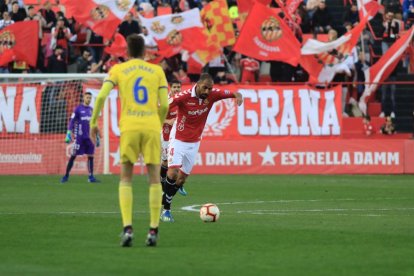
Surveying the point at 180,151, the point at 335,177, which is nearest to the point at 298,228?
the point at 180,151

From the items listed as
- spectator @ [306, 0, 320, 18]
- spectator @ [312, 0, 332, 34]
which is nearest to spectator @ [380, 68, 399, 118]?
spectator @ [312, 0, 332, 34]

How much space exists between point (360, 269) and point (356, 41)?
75.0 ft

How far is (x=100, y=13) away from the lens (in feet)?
107

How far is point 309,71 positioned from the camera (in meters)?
34.1

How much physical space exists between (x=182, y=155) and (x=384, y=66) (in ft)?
56.4

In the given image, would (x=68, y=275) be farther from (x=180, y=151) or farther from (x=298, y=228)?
(x=180, y=151)

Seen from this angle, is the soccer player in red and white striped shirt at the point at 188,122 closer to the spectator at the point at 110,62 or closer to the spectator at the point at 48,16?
the spectator at the point at 110,62

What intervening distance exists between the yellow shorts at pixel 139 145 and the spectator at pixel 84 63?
833 inches

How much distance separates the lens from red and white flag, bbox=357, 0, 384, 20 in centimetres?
3356

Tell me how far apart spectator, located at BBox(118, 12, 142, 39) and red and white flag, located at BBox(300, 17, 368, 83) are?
16.8 ft

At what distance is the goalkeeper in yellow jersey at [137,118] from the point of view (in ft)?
43.4

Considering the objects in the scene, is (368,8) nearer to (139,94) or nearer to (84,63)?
→ (84,63)

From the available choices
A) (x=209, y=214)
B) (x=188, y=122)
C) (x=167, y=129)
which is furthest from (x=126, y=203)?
(x=167, y=129)

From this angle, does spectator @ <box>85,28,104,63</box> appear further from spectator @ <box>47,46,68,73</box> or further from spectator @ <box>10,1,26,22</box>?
spectator @ <box>10,1,26,22</box>
